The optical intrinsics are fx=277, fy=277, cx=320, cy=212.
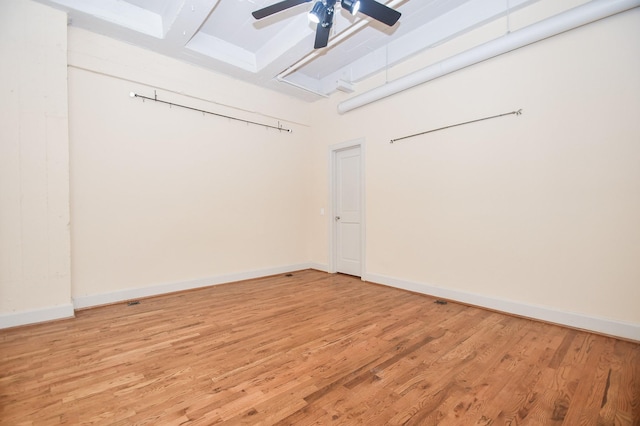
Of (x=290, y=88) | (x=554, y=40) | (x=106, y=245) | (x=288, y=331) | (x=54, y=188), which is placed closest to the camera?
(x=288, y=331)

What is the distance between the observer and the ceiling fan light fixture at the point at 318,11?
2.52 meters

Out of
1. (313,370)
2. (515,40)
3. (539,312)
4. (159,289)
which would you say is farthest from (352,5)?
(159,289)

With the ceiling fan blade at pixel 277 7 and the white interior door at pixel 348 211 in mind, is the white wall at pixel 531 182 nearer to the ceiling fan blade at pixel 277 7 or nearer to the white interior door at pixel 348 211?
the white interior door at pixel 348 211

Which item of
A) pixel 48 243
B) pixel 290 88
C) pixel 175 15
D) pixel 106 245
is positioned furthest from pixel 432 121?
pixel 48 243

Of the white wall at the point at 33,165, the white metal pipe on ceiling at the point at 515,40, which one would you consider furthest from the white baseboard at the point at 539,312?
the white wall at the point at 33,165

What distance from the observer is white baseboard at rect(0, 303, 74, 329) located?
3.01 metres

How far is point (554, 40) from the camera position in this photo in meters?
3.09

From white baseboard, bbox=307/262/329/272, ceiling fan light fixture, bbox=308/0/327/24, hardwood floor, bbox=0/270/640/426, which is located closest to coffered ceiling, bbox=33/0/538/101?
ceiling fan light fixture, bbox=308/0/327/24

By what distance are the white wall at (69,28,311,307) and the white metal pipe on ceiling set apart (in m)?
2.51

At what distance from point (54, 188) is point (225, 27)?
3.14 meters

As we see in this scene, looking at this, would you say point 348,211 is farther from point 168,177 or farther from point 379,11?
point 379,11

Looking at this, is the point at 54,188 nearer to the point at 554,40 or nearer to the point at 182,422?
the point at 182,422

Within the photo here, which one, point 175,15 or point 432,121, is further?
point 432,121

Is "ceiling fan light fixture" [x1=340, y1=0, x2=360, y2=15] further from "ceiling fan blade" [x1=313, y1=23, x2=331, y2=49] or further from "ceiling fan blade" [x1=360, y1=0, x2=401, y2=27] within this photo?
"ceiling fan blade" [x1=313, y1=23, x2=331, y2=49]
